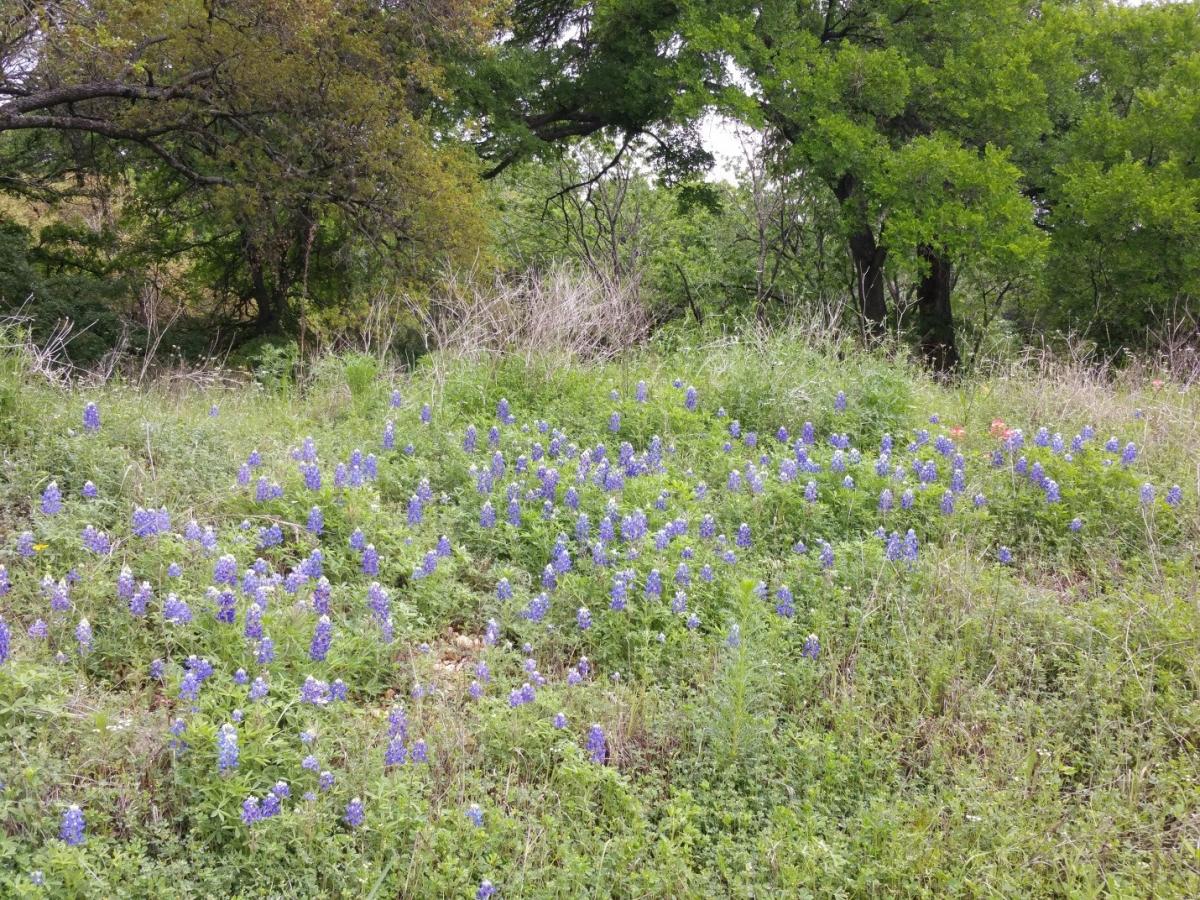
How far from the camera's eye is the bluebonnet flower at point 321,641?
303 centimetres

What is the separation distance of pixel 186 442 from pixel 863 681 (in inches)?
134

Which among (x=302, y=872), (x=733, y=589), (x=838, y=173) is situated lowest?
(x=302, y=872)

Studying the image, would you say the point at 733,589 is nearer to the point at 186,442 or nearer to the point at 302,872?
the point at 302,872

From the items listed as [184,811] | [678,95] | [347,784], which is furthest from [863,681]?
[678,95]

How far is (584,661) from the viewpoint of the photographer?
3.31 metres

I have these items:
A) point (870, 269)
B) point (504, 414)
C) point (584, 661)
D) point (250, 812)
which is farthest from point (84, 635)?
point (870, 269)

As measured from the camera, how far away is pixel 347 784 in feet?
8.75

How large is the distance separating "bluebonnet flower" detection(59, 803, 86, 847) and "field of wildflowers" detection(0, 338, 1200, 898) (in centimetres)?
2

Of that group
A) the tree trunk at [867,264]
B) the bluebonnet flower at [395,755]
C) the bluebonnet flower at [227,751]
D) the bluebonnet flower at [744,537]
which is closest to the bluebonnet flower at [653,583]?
the bluebonnet flower at [744,537]

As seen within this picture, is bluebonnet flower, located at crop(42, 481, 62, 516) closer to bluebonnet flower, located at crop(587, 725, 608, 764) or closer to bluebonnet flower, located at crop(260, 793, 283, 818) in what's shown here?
bluebonnet flower, located at crop(260, 793, 283, 818)

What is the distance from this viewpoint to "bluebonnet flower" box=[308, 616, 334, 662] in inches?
119

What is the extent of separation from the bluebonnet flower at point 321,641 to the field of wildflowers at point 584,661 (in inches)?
0.5

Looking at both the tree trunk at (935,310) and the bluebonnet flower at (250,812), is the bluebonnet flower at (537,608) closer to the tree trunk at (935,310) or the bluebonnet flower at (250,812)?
the bluebonnet flower at (250,812)

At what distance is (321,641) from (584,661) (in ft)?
2.93
